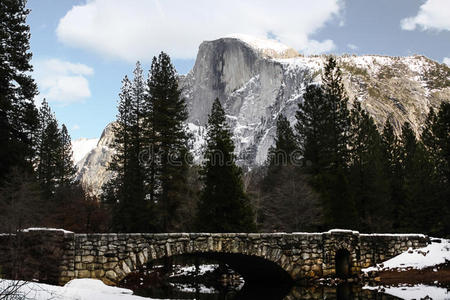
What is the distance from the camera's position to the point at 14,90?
26328 millimetres

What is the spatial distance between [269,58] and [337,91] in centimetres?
15408

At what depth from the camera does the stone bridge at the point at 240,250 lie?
54.5 ft

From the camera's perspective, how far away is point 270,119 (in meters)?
177

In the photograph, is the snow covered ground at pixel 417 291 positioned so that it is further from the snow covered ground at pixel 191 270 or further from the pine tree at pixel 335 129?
the pine tree at pixel 335 129

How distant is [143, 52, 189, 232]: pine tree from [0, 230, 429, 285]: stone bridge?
9.02 meters

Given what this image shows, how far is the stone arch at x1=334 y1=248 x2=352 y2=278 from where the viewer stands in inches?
898

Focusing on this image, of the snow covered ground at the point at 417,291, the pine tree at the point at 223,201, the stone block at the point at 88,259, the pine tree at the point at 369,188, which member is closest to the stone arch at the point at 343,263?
the snow covered ground at the point at 417,291

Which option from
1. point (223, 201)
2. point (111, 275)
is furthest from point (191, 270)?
point (111, 275)

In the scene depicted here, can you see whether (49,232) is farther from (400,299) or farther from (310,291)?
(400,299)

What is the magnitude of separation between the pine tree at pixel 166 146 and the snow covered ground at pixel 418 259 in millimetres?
15736

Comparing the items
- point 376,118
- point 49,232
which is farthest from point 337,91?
point 376,118

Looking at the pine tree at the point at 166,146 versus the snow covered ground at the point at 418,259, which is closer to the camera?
the snow covered ground at the point at 418,259

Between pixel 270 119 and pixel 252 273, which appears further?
pixel 270 119

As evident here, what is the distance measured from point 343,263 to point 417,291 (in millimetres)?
6297
